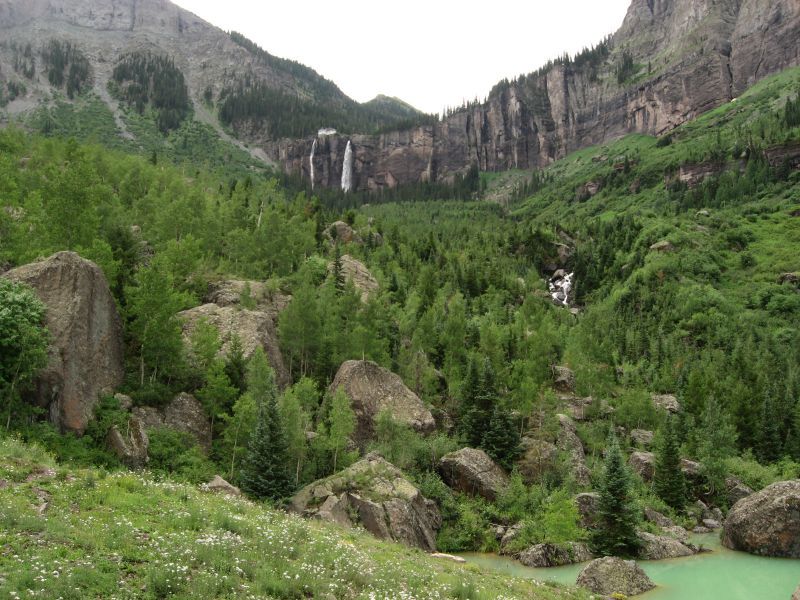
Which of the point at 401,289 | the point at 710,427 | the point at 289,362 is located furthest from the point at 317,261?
the point at 710,427

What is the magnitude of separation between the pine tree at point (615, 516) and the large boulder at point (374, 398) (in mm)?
18392

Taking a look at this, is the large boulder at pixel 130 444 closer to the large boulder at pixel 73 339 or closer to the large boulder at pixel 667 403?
the large boulder at pixel 73 339

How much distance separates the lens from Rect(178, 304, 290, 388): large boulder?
177ft

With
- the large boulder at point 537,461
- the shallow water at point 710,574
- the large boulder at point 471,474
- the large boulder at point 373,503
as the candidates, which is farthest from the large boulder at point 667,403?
the large boulder at point 373,503

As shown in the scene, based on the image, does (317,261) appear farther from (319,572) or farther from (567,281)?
(567,281)

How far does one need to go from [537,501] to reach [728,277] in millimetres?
120841

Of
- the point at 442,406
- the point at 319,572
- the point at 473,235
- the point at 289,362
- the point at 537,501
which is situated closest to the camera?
the point at 319,572

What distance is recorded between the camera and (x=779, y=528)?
45.9 m

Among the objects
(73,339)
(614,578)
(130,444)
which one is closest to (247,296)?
(73,339)

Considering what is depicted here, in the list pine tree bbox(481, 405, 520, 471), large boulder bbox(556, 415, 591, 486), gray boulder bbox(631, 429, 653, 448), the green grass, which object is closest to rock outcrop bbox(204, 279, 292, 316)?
pine tree bbox(481, 405, 520, 471)

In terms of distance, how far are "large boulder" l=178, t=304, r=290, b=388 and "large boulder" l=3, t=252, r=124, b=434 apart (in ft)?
37.6

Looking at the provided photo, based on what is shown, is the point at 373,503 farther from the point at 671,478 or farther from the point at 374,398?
the point at 671,478

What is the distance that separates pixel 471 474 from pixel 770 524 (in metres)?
24.5

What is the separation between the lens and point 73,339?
1483 inches
